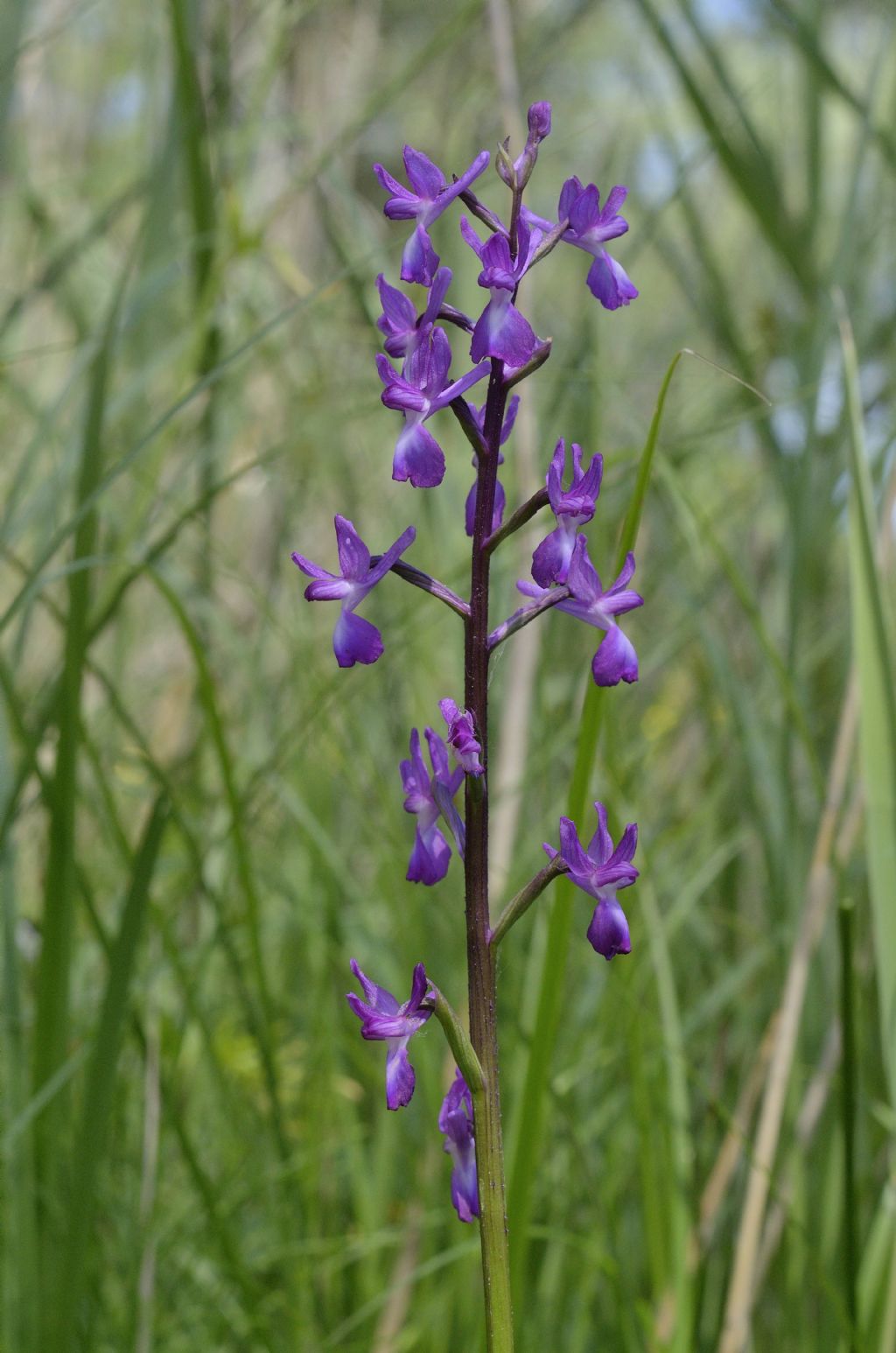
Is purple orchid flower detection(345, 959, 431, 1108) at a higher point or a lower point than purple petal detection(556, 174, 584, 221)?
lower

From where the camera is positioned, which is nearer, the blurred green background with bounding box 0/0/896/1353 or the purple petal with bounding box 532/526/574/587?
the purple petal with bounding box 532/526/574/587

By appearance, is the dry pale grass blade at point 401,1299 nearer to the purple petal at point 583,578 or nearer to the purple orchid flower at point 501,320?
the purple petal at point 583,578

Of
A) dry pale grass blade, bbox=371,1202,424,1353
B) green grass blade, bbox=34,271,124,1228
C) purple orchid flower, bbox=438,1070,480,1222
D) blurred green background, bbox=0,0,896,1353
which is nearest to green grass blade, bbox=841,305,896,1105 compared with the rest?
blurred green background, bbox=0,0,896,1353

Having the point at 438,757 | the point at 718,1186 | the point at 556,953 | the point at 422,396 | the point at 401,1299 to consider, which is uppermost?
the point at 422,396

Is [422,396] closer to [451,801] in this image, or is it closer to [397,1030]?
[451,801]

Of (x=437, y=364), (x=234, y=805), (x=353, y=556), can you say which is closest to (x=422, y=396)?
(x=437, y=364)

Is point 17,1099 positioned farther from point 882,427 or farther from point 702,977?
point 882,427

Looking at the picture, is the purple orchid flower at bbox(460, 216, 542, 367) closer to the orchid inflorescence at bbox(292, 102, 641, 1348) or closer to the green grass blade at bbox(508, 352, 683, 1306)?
the orchid inflorescence at bbox(292, 102, 641, 1348)
